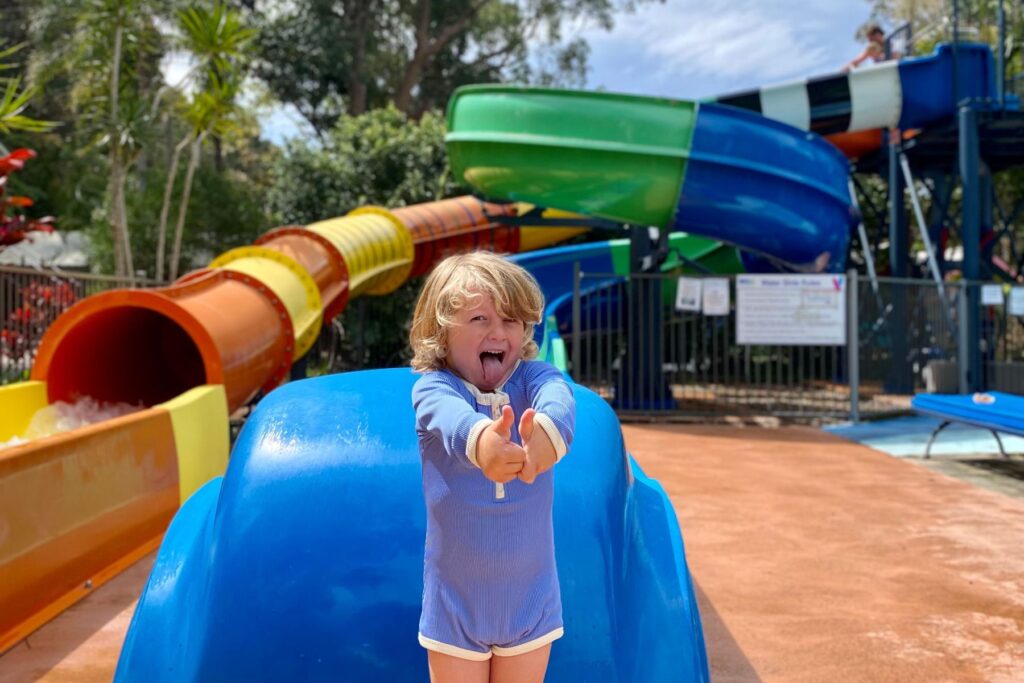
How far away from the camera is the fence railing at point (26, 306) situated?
27.3 ft

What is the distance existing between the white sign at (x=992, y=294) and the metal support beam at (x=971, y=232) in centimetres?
17

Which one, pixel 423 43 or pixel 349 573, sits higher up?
pixel 423 43

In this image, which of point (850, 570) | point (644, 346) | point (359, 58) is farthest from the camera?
point (359, 58)

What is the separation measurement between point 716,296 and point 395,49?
20.7 meters

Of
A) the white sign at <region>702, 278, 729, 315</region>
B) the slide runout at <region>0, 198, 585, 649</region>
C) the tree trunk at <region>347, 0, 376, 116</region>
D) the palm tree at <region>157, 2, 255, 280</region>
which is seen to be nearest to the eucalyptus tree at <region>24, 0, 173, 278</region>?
the palm tree at <region>157, 2, 255, 280</region>

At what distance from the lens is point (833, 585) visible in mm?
4043

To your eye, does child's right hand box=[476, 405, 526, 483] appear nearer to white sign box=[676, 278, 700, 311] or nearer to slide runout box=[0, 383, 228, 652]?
slide runout box=[0, 383, 228, 652]

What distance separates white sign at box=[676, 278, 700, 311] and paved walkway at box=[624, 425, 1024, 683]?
3235 millimetres

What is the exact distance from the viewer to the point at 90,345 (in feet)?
21.9

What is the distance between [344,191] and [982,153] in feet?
38.0

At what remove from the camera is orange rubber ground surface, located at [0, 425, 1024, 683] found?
10.2 ft

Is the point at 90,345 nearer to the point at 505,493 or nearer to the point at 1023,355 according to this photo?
the point at 505,493

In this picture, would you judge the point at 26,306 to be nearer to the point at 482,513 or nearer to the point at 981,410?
the point at 482,513

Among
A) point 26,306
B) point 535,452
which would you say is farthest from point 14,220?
point 535,452
